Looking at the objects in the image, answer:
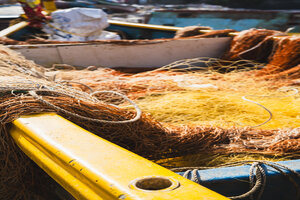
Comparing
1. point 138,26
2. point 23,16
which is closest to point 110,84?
point 138,26

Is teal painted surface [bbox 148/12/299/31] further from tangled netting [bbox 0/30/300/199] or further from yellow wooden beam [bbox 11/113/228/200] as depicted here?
yellow wooden beam [bbox 11/113/228/200]

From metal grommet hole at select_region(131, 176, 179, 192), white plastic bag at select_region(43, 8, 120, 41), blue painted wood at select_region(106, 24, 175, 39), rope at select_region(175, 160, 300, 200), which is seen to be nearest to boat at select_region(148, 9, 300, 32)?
blue painted wood at select_region(106, 24, 175, 39)

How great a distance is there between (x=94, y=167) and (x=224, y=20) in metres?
12.6

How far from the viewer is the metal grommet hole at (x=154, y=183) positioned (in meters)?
0.98

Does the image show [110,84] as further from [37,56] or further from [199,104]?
[37,56]

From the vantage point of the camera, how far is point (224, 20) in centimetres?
1256

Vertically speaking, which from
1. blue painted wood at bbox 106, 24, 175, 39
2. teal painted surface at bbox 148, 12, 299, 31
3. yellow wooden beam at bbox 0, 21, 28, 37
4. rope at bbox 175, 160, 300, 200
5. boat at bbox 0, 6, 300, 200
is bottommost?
teal painted surface at bbox 148, 12, 299, 31

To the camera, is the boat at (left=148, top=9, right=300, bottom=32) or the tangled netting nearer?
the tangled netting

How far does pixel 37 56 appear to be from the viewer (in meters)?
4.13

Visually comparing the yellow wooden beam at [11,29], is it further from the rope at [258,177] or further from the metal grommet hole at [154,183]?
the metal grommet hole at [154,183]

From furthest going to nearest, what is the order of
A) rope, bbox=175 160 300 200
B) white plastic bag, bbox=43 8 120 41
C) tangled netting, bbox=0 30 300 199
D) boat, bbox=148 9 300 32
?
boat, bbox=148 9 300 32
white plastic bag, bbox=43 8 120 41
tangled netting, bbox=0 30 300 199
rope, bbox=175 160 300 200

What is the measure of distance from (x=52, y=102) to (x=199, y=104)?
5.26 feet

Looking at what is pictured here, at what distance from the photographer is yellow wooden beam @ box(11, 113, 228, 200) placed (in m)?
0.94

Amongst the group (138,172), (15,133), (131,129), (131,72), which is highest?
(138,172)
